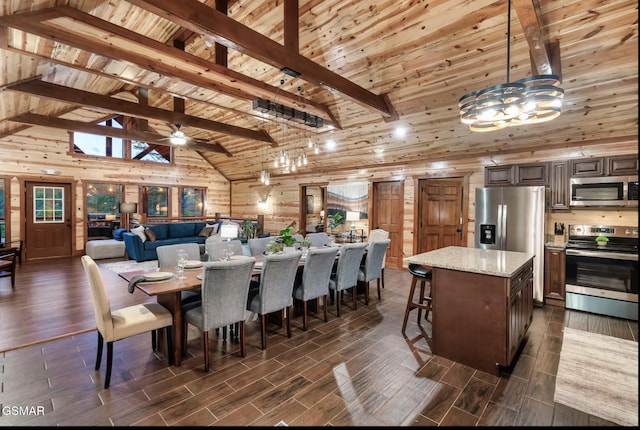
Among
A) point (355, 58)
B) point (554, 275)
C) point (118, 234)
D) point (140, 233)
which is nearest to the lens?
point (355, 58)

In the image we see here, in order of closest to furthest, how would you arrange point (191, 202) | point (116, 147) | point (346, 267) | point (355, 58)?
point (346, 267) < point (355, 58) < point (116, 147) < point (191, 202)

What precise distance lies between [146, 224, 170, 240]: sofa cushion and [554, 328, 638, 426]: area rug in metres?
8.31

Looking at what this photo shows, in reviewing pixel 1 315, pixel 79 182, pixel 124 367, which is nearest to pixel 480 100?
pixel 124 367

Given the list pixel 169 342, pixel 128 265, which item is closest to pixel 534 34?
pixel 169 342

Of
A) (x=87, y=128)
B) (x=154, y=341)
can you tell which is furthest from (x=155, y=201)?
(x=154, y=341)

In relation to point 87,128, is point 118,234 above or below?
below

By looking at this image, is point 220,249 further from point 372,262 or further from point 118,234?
point 118,234

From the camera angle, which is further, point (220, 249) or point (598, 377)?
point (220, 249)

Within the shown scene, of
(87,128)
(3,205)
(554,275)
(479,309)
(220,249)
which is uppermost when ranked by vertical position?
(87,128)

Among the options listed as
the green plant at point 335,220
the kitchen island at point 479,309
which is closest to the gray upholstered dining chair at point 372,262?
the kitchen island at point 479,309

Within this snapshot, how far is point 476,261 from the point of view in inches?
117

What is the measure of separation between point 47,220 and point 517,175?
1080cm

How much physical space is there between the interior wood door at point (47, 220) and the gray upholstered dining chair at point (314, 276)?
7949mm

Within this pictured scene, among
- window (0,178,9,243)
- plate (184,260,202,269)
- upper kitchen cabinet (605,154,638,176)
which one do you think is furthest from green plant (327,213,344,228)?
window (0,178,9,243)
